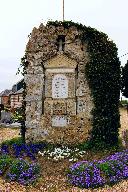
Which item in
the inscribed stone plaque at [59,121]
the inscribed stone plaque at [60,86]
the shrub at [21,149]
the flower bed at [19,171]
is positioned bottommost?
the flower bed at [19,171]

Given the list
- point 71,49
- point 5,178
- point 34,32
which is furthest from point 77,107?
point 5,178

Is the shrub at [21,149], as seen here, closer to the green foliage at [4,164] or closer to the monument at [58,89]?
the monument at [58,89]

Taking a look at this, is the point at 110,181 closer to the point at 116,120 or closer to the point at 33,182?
the point at 33,182

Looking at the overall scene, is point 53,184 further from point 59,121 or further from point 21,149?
point 59,121

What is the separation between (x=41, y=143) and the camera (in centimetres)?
1594

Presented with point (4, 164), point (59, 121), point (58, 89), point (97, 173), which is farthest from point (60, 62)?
point (97, 173)

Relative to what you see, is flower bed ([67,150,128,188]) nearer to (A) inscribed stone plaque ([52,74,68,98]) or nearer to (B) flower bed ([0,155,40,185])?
(B) flower bed ([0,155,40,185])

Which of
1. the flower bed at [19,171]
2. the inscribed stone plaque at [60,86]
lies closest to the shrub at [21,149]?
the flower bed at [19,171]

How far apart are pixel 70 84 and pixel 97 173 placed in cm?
572

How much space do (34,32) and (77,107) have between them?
3815 millimetres

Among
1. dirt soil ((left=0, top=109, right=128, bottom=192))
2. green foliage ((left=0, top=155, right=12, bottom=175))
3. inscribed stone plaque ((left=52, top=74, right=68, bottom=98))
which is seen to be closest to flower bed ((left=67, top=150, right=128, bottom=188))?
dirt soil ((left=0, top=109, right=128, bottom=192))

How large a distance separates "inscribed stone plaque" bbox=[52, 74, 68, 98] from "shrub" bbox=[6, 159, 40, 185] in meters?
4.72

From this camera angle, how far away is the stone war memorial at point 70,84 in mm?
15781

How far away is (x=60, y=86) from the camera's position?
16.0m
